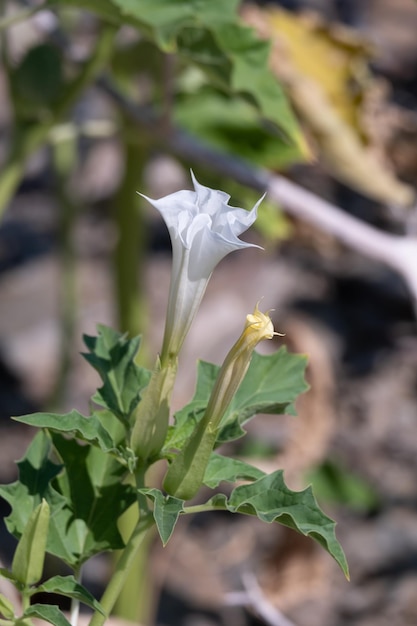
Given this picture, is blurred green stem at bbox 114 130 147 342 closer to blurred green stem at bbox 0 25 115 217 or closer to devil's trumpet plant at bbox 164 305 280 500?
blurred green stem at bbox 0 25 115 217

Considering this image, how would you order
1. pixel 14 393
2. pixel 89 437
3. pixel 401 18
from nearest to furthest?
pixel 89 437, pixel 14 393, pixel 401 18

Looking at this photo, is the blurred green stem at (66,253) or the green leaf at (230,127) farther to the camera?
the blurred green stem at (66,253)

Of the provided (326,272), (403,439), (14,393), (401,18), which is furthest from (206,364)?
(401,18)

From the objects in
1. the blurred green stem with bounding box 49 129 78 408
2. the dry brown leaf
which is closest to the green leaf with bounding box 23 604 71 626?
the dry brown leaf

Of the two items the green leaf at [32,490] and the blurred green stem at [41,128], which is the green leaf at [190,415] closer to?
the green leaf at [32,490]

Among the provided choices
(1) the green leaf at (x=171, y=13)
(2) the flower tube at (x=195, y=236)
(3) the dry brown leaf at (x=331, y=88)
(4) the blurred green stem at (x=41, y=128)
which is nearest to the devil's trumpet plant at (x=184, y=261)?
(2) the flower tube at (x=195, y=236)

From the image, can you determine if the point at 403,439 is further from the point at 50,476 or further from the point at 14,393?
the point at 50,476
